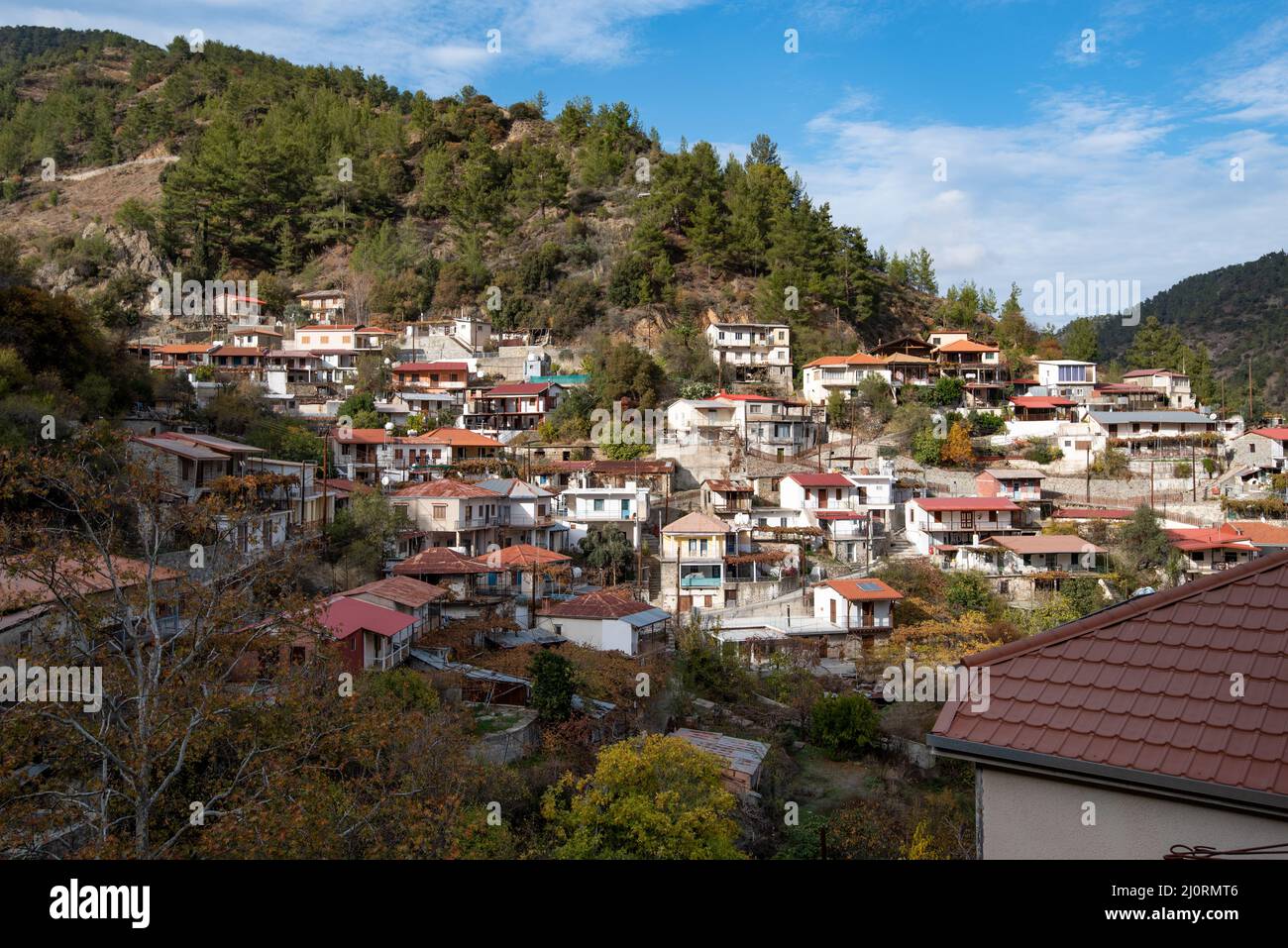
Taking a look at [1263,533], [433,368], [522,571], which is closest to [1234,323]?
[1263,533]

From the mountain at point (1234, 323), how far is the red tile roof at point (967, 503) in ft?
113

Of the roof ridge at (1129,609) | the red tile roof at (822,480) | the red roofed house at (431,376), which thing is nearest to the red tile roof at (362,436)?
the red roofed house at (431,376)

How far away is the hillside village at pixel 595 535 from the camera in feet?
19.2

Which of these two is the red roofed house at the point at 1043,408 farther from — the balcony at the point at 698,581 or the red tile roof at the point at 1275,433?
the balcony at the point at 698,581

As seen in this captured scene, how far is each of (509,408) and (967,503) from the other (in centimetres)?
2096

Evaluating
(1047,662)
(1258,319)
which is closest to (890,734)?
(1047,662)

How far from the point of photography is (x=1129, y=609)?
3924 millimetres

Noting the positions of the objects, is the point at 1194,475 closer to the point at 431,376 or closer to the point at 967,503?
the point at 967,503

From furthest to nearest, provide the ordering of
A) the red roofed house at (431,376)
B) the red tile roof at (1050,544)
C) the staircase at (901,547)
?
the red roofed house at (431,376), the staircase at (901,547), the red tile roof at (1050,544)

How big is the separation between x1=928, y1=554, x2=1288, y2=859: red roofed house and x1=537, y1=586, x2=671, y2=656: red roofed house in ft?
53.6

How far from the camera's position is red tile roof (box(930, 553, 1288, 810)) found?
11.0ft

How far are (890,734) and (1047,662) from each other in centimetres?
1475

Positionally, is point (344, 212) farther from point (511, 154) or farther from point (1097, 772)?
point (1097, 772)

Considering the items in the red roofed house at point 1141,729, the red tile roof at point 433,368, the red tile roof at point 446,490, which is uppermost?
the red tile roof at point 433,368
